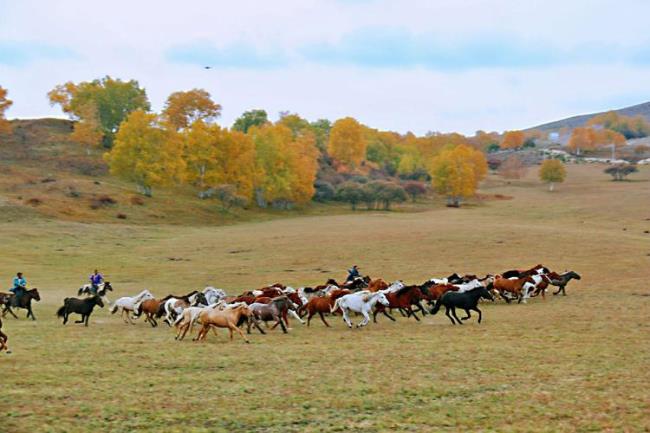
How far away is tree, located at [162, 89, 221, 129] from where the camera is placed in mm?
120125

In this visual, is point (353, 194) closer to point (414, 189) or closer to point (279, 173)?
point (279, 173)

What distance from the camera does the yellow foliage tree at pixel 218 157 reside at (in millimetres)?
91938

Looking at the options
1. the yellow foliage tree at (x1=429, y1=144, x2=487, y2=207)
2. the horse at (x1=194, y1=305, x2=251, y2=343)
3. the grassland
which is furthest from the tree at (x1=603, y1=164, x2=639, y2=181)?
the horse at (x1=194, y1=305, x2=251, y2=343)

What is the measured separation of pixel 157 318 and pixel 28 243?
31371 mm

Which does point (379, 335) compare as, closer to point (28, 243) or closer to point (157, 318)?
point (157, 318)

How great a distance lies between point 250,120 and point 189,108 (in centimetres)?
2352

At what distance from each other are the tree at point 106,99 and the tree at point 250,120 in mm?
20687

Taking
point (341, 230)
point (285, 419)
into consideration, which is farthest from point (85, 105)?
point (285, 419)

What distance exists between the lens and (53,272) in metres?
39.8

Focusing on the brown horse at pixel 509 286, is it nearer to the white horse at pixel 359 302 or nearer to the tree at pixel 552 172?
the white horse at pixel 359 302

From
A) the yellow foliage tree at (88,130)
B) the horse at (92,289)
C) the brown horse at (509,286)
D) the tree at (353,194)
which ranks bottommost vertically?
the brown horse at (509,286)

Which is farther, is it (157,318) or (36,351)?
(157,318)

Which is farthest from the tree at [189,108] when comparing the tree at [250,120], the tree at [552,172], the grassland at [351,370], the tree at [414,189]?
the grassland at [351,370]

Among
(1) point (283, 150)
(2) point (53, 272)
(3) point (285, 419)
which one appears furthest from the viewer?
(1) point (283, 150)
